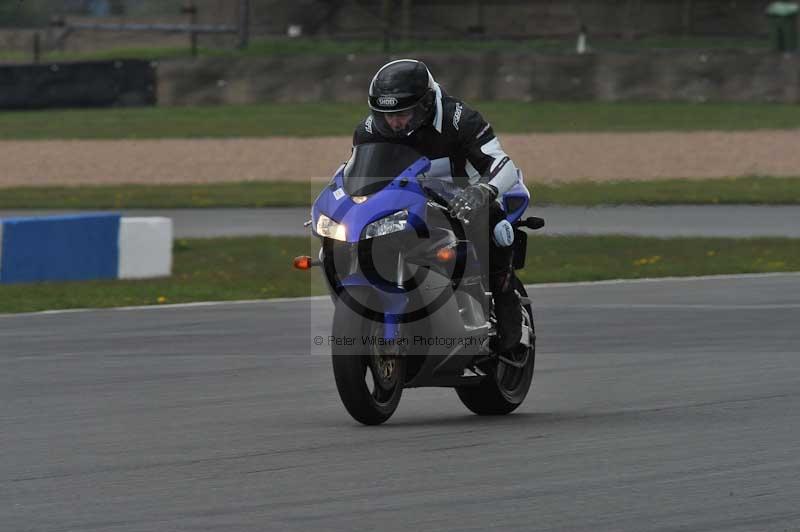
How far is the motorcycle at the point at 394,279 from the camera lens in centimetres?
703

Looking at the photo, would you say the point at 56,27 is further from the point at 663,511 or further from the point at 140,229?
the point at 663,511

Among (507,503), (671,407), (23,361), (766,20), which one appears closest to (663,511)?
(507,503)

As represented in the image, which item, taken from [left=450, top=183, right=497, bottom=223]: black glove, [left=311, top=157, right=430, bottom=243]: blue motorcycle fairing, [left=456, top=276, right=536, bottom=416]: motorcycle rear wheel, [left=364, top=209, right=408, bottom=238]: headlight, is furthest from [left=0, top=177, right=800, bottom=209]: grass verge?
[left=364, top=209, right=408, bottom=238]: headlight

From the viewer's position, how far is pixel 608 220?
20047 millimetres

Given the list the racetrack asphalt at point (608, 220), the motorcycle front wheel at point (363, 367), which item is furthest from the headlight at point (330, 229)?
the racetrack asphalt at point (608, 220)

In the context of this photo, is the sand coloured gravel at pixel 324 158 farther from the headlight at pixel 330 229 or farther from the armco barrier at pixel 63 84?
the headlight at pixel 330 229

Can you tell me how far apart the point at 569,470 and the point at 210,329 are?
568 cm

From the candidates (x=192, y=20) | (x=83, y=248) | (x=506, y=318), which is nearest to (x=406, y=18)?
(x=192, y=20)

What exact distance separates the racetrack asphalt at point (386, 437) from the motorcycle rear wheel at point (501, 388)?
0.10m

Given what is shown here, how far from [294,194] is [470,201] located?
16.6 metres

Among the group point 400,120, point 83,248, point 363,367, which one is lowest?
point 83,248

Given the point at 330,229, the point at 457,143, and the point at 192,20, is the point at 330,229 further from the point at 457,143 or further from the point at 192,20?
the point at 192,20

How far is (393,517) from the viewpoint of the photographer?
18.2 ft

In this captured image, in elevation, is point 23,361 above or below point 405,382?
below
